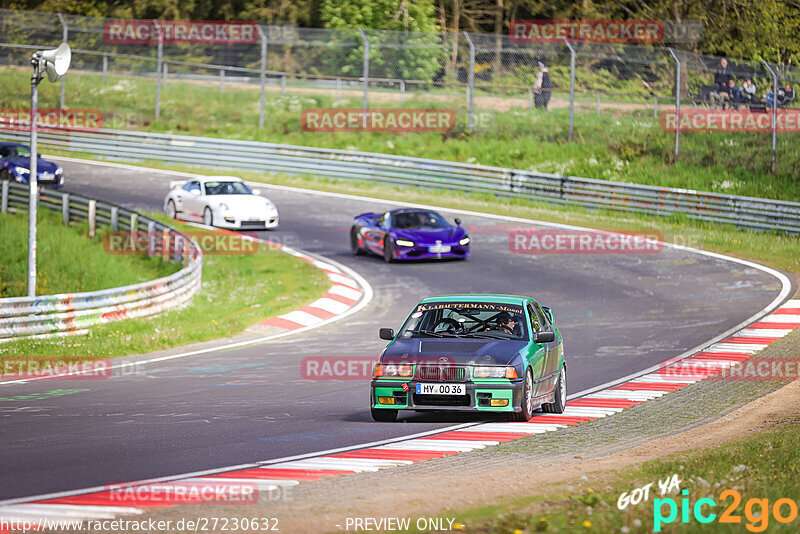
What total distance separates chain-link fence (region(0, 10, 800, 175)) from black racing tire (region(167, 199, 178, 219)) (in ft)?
28.0

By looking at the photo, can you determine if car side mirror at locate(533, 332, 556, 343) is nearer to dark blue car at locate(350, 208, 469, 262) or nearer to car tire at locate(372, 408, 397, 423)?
car tire at locate(372, 408, 397, 423)

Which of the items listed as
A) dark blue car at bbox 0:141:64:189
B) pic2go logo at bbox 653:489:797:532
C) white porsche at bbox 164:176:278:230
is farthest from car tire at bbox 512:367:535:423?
dark blue car at bbox 0:141:64:189

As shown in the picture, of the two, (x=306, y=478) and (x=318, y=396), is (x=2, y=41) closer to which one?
(x=318, y=396)

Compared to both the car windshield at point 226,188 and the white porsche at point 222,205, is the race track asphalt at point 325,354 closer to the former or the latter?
the white porsche at point 222,205

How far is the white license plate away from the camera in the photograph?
10.9 metres

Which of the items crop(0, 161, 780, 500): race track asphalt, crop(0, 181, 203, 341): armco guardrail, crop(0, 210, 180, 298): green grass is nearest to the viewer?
crop(0, 161, 780, 500): race track asphalt

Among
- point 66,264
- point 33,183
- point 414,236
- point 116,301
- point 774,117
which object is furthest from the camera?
point 774,117

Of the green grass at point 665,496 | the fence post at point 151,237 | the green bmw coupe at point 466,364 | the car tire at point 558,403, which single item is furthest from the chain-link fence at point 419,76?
the green grass at point 665,496

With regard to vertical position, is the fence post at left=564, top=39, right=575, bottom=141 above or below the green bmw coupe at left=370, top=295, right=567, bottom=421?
above

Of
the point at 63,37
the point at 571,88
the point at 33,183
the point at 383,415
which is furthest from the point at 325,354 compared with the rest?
the point at 63,37

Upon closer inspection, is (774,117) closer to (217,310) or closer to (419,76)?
(419,76)

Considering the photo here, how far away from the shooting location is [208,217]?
2902 centimetres

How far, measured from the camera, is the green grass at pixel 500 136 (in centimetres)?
3184

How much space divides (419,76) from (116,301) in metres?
20.2
